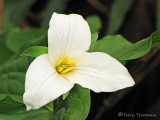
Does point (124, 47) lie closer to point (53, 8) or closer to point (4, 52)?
point (4, 52)

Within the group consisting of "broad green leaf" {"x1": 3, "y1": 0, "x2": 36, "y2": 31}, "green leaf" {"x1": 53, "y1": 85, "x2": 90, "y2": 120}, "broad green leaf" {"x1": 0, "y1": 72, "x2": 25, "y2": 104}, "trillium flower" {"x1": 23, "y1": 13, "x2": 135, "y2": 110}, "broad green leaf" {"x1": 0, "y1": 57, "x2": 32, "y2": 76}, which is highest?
"trillium flower" {"x1": 23, "y1": 13, "x2": 135, "y2": 110}

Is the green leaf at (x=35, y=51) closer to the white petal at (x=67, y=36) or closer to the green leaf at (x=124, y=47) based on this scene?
the white petal at (x=67, y=36)

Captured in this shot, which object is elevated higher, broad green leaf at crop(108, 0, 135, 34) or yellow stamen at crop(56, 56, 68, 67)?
yellow stamen at crop(56, 56, 68, 67)

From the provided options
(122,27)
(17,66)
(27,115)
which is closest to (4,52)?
(17,66)

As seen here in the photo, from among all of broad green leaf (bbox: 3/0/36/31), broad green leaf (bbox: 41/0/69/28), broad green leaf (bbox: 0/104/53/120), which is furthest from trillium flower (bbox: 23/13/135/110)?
broad green leaf (bbox: 3/0/36/31)

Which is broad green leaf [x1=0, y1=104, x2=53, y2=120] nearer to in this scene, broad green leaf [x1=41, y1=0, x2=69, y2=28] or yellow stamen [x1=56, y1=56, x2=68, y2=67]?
yellow stamen [x1=56, y1=56, x2=68, y2=67]

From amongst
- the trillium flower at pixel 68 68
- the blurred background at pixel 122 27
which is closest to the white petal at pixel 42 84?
the trillium flower at pixel 68 68

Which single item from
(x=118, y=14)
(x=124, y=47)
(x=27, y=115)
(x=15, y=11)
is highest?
(x=124, y=47)
